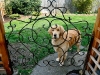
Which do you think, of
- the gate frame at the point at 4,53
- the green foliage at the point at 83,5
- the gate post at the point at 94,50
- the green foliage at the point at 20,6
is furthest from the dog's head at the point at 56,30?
the green foliage at the point at 83,5

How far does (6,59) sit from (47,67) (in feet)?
3.03

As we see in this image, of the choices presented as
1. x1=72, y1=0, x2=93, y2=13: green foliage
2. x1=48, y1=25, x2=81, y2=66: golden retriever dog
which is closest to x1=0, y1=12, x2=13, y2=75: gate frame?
x1=48, y1=25, x2=81, y2=66: golden retriever dog

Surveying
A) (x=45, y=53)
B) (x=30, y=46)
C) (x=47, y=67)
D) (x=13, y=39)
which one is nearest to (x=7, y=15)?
(x=13, y=39)

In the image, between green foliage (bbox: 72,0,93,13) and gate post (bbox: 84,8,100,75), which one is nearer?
gate post (bbox: 84,8,100,75)

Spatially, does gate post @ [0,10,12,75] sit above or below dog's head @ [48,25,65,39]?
below

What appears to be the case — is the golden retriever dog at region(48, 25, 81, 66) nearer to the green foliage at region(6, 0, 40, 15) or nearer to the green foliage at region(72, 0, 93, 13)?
the green foliage at region(6, 0, 40, 15)

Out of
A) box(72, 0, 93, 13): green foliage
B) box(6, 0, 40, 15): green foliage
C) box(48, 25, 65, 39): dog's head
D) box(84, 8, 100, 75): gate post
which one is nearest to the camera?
box(84, 8, 100, 75): gate post

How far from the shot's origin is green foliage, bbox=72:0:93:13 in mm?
8006

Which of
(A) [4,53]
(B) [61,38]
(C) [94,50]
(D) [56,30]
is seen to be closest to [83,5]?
(B) [61,38]

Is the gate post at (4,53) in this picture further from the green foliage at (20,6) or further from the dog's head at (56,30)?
the green foliage at (20,6)

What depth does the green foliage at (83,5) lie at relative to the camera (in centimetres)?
801

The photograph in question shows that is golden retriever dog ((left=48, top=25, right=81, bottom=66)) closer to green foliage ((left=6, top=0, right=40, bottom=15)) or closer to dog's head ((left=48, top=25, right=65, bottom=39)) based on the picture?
dog's head ((left=48, top=25, right=65, bottom=39))

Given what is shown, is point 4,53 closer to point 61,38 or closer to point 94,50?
point 61,38

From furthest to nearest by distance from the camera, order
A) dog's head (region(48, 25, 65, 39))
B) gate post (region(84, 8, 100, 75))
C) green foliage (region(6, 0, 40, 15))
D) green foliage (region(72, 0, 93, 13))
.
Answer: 1. green foliage (region(72, 0, 93, 13))
2. green foliage (region(6, 0, 40, 15))
3. dog's head (region(48, 25, 65, 39))
4. gate post (region(84, 8, 100, 75))
